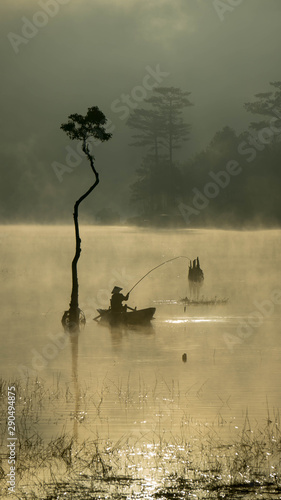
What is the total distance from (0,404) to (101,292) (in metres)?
36.3

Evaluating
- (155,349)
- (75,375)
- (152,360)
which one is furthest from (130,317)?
(75,375)

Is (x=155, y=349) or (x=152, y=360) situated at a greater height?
(x=155, y=349)

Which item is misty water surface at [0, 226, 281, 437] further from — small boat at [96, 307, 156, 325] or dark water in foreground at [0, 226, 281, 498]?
small boat at [96, 307, 156, 325]

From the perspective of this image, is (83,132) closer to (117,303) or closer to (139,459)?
(117,303)

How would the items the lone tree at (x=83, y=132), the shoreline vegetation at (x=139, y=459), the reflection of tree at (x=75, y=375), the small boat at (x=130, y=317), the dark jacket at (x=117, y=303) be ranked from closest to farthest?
the shoreline vegetation at (x=139, y=459), the reflection of tree at (x=75, y=375), the lone tree at (x=83, y=132), the small boat at (x=130, y=317), the dark jacket at (x=117, y=303)

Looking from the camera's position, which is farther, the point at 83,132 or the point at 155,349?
the point at 83,132

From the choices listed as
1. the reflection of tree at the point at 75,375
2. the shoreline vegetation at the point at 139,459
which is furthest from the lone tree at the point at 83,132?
the shoreline vegetation at the point at 139,459

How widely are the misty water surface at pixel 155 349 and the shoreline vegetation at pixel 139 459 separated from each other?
36cm

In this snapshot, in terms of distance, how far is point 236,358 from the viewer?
99.3 feet

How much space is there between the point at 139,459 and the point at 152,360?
14319 millimetres

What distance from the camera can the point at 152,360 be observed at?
30.3 metres

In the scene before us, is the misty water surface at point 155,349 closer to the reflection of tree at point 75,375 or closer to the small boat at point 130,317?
the reflection of tree at point 75,375

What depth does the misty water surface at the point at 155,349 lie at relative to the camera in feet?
69.2

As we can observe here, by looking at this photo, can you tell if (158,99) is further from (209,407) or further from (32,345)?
(209,407)
